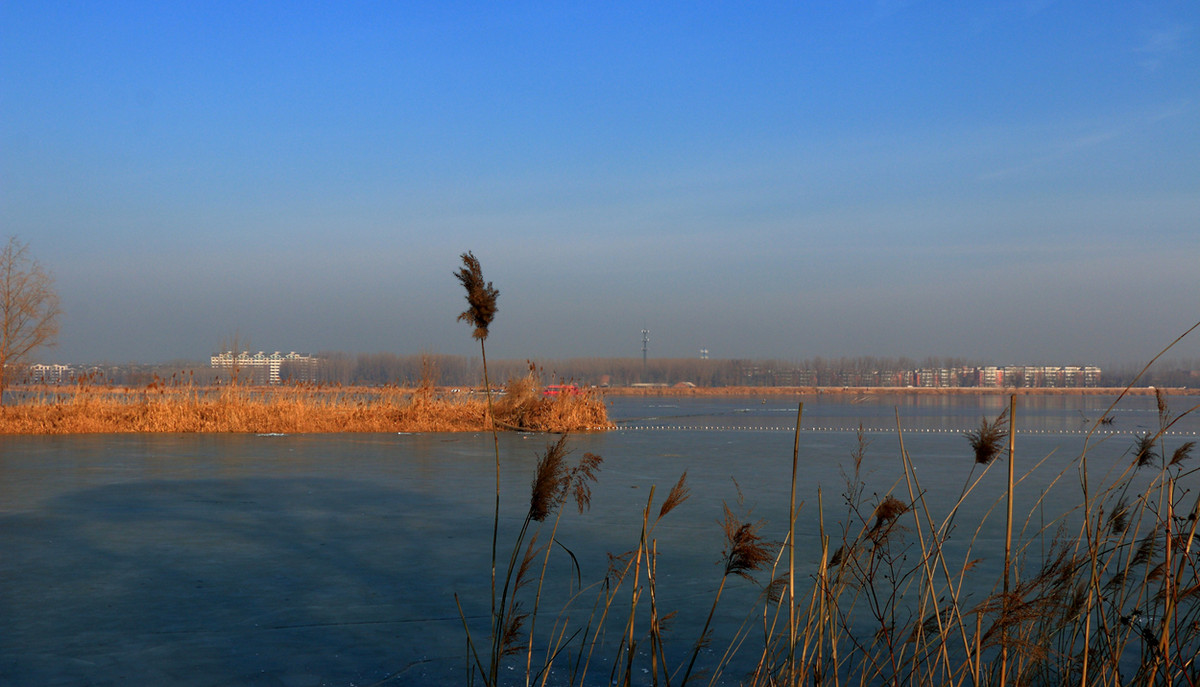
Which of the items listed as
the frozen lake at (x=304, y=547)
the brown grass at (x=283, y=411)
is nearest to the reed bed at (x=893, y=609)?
the frozen lake at (x=304, y=547)

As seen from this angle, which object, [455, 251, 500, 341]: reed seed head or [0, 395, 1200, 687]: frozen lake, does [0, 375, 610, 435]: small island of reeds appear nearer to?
[0, 395, 1200, 687]: frozen lake

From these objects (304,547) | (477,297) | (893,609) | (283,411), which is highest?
(477,297)

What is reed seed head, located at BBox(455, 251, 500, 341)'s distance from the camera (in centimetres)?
262

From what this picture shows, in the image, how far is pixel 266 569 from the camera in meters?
5.39

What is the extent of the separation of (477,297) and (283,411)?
56.8 feet

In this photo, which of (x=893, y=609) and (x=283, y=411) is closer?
(x=893, y=609)

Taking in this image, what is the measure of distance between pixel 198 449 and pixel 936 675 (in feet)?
41.1

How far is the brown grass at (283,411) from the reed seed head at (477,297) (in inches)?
643

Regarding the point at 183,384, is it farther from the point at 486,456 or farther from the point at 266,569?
the point at 266,569

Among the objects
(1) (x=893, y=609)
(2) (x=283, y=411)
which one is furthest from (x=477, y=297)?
(2) (x=283, y=411)

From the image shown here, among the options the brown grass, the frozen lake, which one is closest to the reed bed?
the frozen lake

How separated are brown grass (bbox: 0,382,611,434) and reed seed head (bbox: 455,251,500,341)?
1632 centimetres

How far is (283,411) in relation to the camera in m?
18.7

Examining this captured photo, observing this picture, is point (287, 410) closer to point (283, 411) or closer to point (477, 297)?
point (283, 411)
